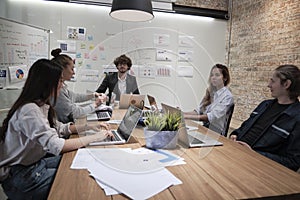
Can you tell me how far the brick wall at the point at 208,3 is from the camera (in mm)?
4511

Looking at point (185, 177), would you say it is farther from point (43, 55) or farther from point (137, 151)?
point (43, 55)

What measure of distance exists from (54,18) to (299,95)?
363 centimetres

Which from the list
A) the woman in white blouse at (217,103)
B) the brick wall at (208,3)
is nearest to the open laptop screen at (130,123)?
the woman in white blouse at (217,103)

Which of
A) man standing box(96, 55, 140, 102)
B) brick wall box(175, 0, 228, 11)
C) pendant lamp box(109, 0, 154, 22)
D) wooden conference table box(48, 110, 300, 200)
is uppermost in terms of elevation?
brick wall box(175, 0, 228, 11)

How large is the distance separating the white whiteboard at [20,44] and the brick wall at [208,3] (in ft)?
7.82

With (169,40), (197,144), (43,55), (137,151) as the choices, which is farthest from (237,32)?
(137,151)

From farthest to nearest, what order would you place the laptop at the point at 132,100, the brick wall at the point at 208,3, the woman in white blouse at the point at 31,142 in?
the brick wall at the point at 208,3, the laptop at the point at 132,100, the woman in white blouse at the point at 31,142

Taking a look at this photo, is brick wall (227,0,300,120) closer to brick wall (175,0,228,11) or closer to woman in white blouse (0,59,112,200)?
brick wall (175,0,228,11)

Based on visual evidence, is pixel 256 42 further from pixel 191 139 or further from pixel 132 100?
pixel 191 139

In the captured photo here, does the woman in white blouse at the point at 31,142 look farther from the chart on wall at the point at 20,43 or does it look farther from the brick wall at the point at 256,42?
the brick wall at the point at 256,42

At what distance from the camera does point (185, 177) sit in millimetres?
1043

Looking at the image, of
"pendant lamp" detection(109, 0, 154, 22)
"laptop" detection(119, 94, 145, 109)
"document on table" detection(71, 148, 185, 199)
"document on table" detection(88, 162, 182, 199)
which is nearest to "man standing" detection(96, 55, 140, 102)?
"laptop" detection(119, 94, 145, 109)

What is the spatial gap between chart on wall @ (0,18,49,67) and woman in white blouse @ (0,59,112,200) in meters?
1.98

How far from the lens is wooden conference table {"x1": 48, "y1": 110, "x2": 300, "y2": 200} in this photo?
886 millimetres
